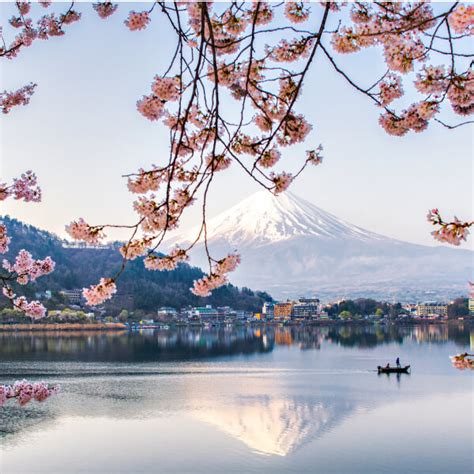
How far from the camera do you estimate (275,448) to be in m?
10.4

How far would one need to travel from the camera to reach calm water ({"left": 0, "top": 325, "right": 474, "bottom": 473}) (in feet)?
31.0

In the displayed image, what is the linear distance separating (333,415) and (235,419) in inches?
68.7

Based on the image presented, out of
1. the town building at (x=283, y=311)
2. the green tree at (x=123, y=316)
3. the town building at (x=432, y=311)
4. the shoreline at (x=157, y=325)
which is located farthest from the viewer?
the town building at (x=432, y=311)

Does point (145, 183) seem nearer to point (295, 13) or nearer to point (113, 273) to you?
point (295, 13)

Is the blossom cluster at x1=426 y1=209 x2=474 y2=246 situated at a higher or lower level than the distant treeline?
higher

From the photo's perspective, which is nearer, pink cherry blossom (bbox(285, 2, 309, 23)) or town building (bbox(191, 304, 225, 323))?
pink cherry blossom (bbox(285, 2, 309, 23))

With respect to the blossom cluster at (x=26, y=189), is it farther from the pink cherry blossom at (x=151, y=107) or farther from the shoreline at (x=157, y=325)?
the shoreline at (x=157, y=325)

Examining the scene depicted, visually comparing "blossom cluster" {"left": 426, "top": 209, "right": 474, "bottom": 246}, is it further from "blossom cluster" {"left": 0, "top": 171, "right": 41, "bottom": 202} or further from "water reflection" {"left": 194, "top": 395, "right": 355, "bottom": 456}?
"water reflection" {"left": 194, "top": 395, "right": 355, "bottom": 456}

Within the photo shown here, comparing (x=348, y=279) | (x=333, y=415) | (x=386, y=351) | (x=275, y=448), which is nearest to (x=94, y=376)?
(x=333, y=415)

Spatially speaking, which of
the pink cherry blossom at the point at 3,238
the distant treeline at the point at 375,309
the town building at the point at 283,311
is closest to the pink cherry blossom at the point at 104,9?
the pink cherry blossom at the point at 3,238

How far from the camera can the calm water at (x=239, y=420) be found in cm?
945

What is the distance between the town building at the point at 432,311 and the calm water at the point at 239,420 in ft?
142

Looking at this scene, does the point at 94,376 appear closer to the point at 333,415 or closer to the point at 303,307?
the point at 333,415

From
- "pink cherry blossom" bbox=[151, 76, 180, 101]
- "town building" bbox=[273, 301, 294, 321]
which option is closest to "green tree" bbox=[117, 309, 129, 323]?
"town building" bbox=[273, 301, 294, 321]
